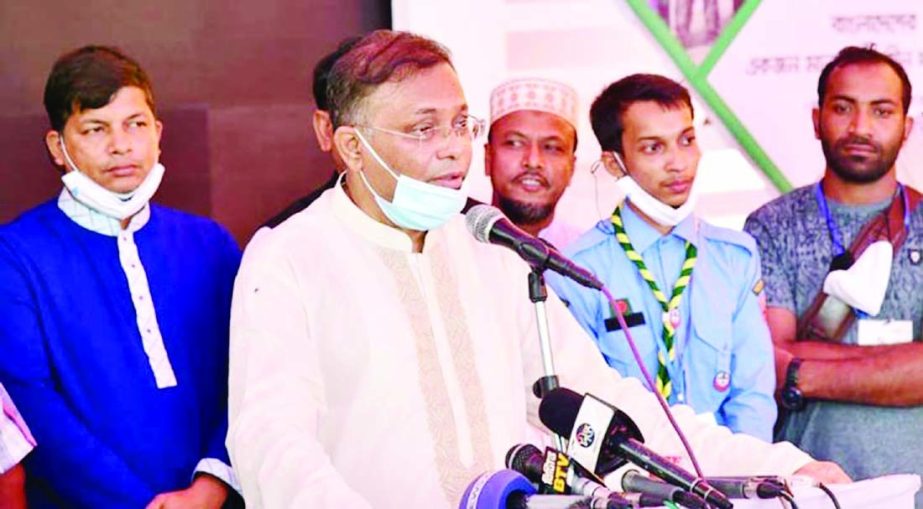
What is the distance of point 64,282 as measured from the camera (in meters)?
4.06

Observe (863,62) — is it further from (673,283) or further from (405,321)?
(405,321)

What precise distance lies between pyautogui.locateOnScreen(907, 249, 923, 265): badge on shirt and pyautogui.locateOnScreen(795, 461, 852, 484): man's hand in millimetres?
2159

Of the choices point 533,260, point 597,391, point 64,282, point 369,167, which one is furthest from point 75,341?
point 533,260

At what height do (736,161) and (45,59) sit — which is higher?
(45,59)

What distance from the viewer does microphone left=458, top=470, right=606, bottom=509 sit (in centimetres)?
242

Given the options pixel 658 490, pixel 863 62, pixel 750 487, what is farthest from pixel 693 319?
pixel 658 490

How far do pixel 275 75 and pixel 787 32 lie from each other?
191 centimetres

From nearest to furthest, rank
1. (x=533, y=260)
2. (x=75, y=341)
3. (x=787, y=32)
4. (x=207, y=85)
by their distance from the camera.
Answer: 1. (x=533, y=260)
2. (x=75, y=341)
3. (x=207, y=85)
4. (x=787, y=32)

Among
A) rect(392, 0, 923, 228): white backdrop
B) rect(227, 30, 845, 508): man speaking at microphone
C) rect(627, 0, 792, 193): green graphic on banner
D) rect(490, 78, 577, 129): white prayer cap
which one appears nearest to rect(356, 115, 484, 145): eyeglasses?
rect(227, 30, 845, 508): man speaking at microphone

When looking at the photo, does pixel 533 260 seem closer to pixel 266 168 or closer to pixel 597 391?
pixel 597 391

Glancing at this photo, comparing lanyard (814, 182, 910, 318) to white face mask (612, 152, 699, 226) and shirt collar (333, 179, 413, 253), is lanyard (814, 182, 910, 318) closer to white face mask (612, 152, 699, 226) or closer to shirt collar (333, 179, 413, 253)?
white face mask (612, 152, 699, 226)

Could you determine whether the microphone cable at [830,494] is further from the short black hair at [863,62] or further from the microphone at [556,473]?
the short black hair at [863,62]

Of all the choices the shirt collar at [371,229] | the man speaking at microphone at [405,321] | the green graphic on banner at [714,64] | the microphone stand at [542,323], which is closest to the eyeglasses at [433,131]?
the man speaking at microphone at [405,321]

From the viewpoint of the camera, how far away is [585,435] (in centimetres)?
250
